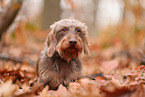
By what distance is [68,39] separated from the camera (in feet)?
10.0

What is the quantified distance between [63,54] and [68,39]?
0.97 ft

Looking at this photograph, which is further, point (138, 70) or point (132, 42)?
point (132, 42)

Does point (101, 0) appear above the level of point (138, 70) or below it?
above

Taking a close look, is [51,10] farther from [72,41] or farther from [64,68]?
[72,41]

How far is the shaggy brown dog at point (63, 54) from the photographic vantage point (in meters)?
3.15

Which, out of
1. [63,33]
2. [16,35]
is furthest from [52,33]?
[16,35]

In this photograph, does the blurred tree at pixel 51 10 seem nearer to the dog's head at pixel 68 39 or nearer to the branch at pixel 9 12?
the branch at pixel 9 12

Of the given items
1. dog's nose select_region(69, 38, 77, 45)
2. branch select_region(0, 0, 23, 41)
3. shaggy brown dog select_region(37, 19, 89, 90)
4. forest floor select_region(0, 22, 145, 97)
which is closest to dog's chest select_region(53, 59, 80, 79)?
shaggy brown dog select_region(37, 19, 89, 90)

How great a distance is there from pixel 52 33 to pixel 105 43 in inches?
451

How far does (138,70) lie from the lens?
10.6 ft

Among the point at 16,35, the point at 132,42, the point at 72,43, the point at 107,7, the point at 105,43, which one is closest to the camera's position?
the point at 72,43

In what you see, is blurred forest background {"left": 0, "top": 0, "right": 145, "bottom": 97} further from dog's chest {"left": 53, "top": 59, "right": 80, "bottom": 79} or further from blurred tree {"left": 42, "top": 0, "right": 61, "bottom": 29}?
dog's chest {"left": 53, "top": 59, "right": 80, "bottom": 79}

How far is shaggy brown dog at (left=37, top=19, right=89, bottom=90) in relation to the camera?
10.3ft

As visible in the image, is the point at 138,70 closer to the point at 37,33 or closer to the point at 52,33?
the point at 52,33
